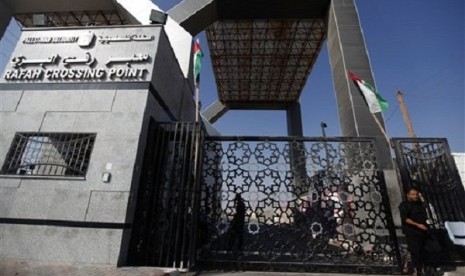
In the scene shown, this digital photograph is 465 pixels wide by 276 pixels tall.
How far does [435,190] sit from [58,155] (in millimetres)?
6300

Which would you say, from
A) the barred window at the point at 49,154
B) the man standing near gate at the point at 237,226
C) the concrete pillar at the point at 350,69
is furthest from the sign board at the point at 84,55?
the concrete pillar at the point at 350,69

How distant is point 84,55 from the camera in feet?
17.2

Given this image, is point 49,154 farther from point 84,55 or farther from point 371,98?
point 371,98

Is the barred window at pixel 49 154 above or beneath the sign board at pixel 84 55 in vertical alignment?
beneath

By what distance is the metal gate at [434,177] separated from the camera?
14.4ft

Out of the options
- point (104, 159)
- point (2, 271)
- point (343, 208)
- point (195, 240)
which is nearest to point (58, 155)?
point (104, 159)

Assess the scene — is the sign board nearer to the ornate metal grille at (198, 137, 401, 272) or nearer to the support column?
the ornate metal grille at (198, 137, 401, 272)

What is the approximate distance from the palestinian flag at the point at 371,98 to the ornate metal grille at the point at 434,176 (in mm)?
1432

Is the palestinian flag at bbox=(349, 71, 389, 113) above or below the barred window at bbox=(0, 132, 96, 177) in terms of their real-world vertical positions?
above

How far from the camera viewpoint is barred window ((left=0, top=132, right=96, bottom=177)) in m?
4.29

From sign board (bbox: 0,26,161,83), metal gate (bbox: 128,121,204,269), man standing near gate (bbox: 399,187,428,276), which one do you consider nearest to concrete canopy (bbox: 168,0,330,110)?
sign board (bbox: 0,26,161,83)

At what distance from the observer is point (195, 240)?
4227 mm

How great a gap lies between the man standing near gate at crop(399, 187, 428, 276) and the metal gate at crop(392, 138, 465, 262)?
1.50 feet

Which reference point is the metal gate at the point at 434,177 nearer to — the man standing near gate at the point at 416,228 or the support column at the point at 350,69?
the man standing near gate at the point at 416,228
